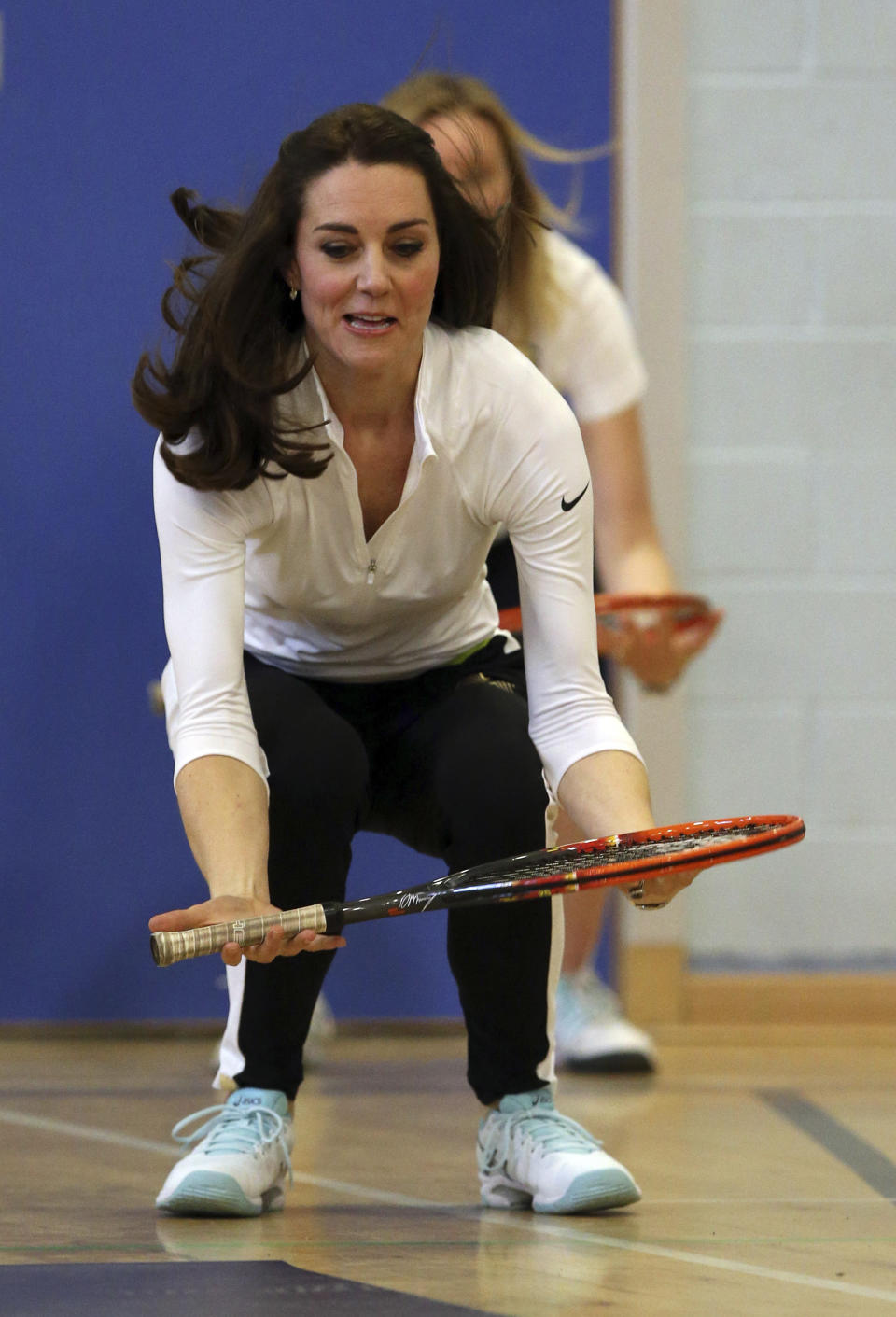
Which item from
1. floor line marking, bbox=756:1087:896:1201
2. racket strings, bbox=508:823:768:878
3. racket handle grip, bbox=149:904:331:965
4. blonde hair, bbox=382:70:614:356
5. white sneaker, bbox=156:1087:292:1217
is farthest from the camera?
blonde hair, bbox=382:70:614:356

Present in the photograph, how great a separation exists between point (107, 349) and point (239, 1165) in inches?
59.9

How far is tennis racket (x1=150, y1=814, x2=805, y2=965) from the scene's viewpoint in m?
1.26

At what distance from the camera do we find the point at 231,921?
1.28 m

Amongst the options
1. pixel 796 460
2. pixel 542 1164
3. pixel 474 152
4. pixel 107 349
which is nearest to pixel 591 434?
pixel 796 460

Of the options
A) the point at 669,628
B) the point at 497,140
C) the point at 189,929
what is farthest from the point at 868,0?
the point at 189,929

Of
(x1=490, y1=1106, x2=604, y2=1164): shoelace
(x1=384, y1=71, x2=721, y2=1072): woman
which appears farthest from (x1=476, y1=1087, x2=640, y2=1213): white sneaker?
(x1=384, y1=71, x2=721, y2=1072): woman

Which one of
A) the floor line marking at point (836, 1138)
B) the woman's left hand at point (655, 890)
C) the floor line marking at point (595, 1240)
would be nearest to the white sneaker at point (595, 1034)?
the floor line marking at point (836, 1138)

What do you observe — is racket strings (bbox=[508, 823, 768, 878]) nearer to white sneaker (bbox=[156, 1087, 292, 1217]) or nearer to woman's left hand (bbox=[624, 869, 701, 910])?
woman's left hand (bbox=[624, 869, 701, 910])

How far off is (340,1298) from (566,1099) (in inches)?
39.0

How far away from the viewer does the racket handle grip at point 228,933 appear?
4.01 ft

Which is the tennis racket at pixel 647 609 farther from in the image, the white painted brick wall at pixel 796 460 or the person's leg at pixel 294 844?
the person's leg at pixel 294 844

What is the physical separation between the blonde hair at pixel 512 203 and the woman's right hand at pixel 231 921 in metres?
0.86

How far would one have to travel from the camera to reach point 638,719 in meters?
2.66

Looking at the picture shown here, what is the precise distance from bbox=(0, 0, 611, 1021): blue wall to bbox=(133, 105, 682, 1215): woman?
1.04 metres
